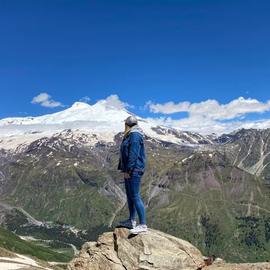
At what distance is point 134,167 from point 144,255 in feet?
14.4

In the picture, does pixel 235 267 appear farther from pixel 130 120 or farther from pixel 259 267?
pixel 130 120

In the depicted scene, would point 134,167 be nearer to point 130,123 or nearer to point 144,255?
point 130,123

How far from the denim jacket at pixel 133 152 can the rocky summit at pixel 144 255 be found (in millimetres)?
3438

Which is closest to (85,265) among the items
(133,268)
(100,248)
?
(100,248)

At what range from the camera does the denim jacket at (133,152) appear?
2659 centimetres

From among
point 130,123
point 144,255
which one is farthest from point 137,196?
point 130,123

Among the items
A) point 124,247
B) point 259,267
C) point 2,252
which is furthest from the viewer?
point 2,252

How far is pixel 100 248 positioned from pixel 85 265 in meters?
1.17

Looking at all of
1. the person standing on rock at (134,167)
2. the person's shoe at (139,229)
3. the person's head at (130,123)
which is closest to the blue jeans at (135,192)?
the person standing on rock at (134,167)

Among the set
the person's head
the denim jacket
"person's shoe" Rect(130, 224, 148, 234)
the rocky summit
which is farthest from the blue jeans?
the person's head

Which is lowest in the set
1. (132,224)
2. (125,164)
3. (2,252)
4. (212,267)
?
(2,252)

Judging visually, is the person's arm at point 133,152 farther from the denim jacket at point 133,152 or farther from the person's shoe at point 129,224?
the person's shoe at point 129,224

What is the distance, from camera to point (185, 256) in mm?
26094

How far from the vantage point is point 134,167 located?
26.7 meters
